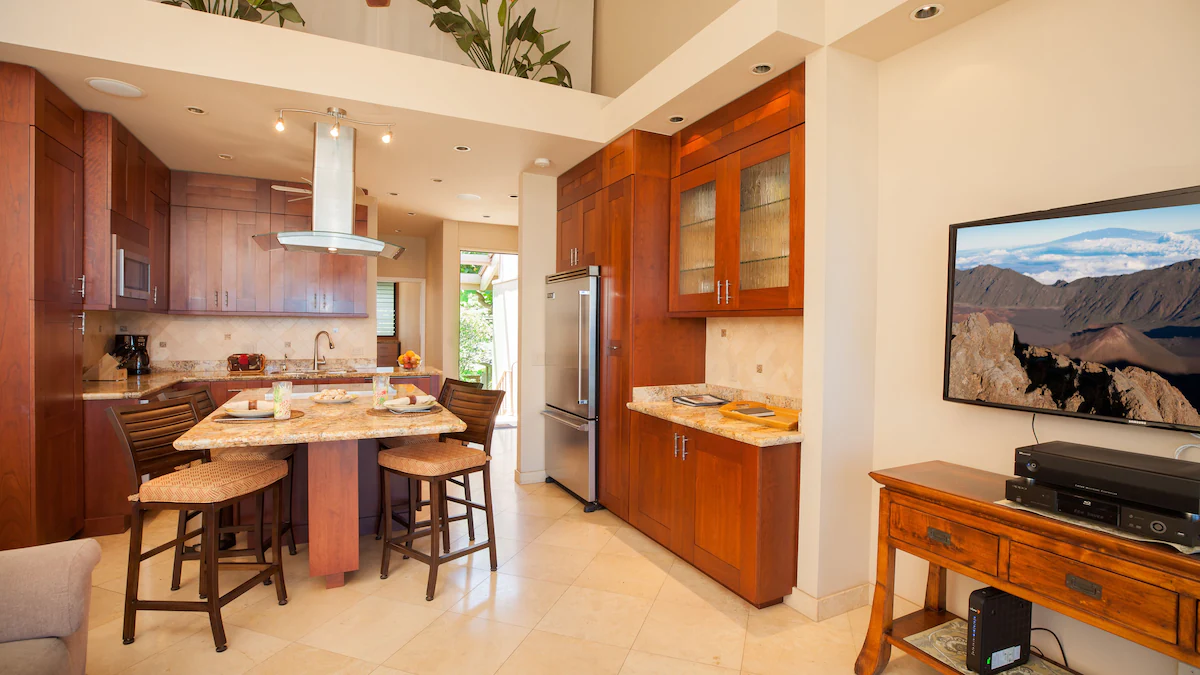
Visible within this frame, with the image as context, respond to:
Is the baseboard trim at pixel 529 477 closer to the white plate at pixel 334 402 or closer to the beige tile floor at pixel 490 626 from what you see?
the beige tile floor at pixel 490 626

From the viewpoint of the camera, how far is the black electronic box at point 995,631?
179cm

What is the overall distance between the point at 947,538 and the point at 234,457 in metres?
3.13

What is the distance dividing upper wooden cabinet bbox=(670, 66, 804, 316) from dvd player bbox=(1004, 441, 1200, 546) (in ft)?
3.83

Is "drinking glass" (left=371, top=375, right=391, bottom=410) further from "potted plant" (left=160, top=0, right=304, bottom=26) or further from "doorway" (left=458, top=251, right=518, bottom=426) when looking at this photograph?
"doorway" (left=458, top=251, right=518, bottom=426)

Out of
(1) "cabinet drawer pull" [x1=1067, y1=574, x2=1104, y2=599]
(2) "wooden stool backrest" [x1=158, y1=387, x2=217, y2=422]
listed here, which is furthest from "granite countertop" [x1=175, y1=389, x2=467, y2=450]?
(1) "cabinet drawer pull" [x1=1067, y1=574, x2=1104, y2=599]

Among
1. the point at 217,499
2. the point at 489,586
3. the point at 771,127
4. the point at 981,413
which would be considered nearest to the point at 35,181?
the point at 217,499

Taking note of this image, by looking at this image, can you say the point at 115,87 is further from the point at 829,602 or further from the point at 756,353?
the point at 829,602

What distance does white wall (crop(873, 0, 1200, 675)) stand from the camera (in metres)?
1.75

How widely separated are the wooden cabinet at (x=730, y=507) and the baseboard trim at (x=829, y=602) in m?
0.06

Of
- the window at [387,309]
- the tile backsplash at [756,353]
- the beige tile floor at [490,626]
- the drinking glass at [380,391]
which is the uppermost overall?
the window at [387,309]

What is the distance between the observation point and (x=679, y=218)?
3.52 meters

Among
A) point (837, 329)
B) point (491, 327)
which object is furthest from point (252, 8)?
point (491, 327)

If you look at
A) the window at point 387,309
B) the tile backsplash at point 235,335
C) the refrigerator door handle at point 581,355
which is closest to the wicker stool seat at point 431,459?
the refrigerator door handle at point 581,355

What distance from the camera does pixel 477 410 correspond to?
10.2ft
